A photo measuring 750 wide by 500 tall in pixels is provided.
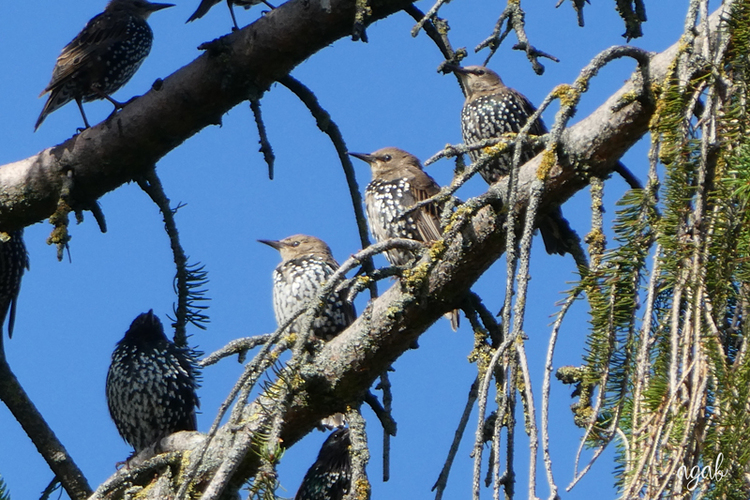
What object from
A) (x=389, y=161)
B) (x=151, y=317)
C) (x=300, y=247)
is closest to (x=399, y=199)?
(x=389, y=161)

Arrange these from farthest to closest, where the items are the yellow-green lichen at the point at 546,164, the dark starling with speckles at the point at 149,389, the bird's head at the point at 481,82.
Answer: the bird's head at the point at 481,82 → the dark starling with speckles at the point at 149,389 → the yellow-green lichen at the point at 546,164

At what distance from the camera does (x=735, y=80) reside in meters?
1.87

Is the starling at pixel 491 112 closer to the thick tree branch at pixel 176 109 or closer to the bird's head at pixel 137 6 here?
the thick tree branch at pixel 176 109

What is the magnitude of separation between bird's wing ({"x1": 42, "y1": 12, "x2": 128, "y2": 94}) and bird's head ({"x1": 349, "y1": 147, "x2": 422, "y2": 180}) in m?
1.68

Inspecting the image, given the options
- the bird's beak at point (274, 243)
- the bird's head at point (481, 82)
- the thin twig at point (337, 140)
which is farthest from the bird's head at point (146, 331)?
the bird's head at point (481, 82)

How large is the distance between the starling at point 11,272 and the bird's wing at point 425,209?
7.09 ft

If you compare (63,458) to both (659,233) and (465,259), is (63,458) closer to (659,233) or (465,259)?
(465,259)

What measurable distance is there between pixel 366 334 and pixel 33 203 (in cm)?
166

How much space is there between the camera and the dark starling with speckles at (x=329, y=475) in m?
5.17

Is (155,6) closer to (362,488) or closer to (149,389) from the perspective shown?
(149,389)

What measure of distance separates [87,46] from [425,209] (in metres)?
2.11

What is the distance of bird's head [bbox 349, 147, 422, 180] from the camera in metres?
5.75
